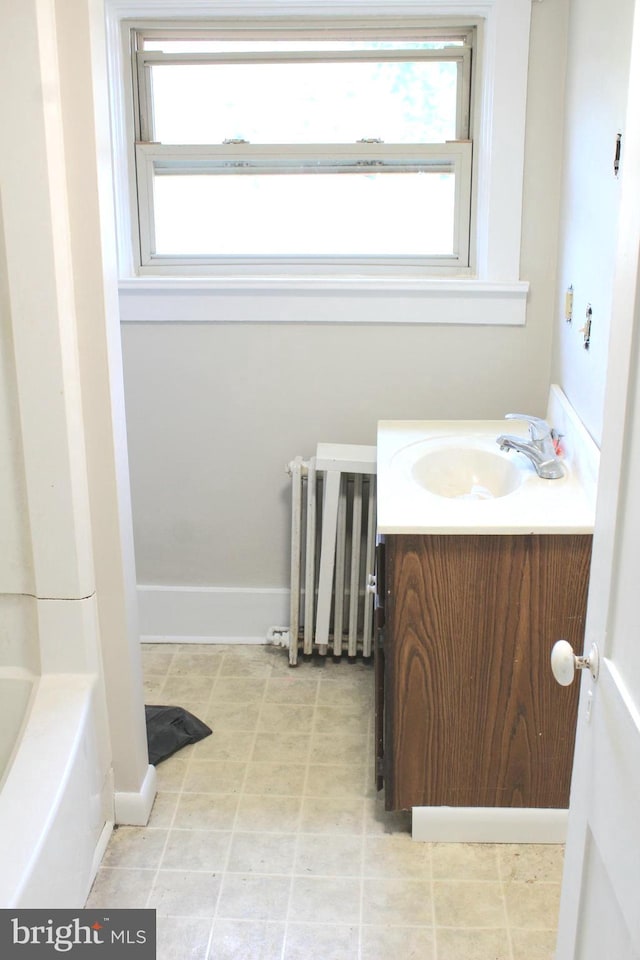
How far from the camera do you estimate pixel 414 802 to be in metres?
2.38

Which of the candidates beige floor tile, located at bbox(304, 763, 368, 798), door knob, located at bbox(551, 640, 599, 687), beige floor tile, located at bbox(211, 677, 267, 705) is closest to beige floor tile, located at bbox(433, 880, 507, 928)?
beige floor tile, located at bbox(304, 763, 368, 798)

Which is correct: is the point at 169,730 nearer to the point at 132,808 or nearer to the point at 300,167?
the point at 132,808

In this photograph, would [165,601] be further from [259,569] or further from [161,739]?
[161,739]

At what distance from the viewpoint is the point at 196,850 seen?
236 centimetres

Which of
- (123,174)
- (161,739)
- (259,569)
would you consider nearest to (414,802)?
(161,739)

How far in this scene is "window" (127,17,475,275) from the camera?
302cm

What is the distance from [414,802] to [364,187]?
186 cm

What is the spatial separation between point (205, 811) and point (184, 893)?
0.97 ft

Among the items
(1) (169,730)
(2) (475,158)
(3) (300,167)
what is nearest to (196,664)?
(1) (169,730)

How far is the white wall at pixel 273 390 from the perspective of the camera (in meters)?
3.06

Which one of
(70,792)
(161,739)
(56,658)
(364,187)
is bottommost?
(161,739)

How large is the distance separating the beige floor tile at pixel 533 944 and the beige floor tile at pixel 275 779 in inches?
27.3

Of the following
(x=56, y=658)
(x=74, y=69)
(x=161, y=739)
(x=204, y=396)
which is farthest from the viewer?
(x=204, y=396)

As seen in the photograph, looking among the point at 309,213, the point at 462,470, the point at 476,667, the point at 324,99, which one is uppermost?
the point at 324,99
